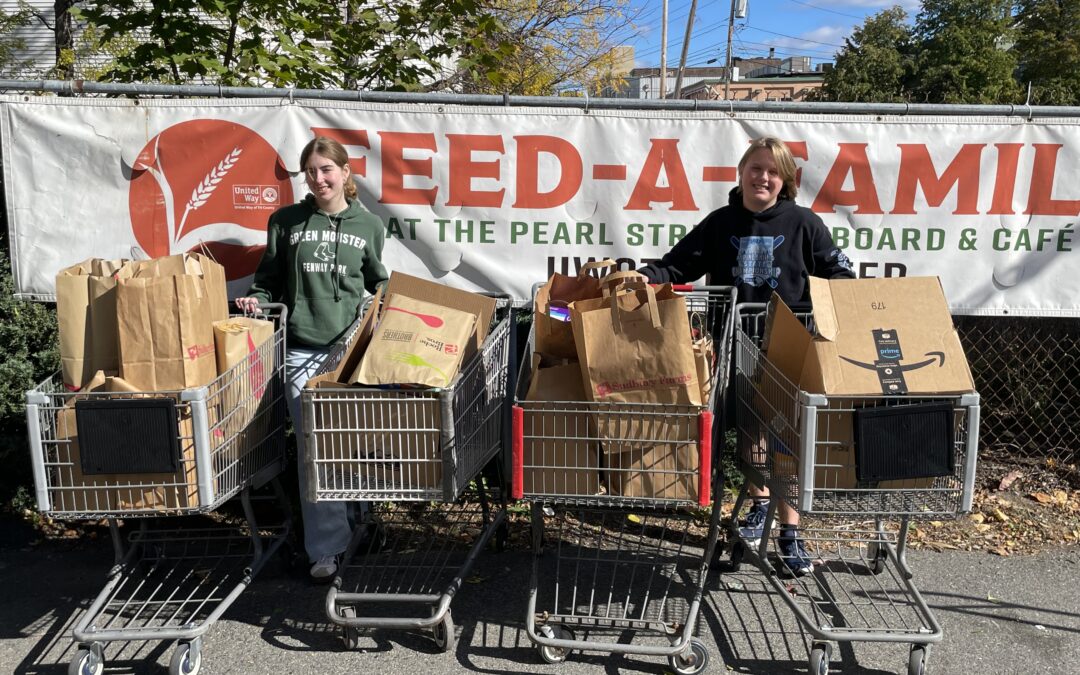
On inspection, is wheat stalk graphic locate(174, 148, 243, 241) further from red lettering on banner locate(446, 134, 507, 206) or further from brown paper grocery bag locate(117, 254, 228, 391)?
brown paper grocery bag locate(117, 254, 228, 391)

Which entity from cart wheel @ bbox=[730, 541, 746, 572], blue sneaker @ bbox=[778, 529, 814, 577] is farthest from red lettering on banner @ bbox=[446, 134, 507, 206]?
blue sneaker @ bbox=[778, 529, 814, 577]

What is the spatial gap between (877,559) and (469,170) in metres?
2.95

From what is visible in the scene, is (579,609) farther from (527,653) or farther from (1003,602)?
(1003,602)

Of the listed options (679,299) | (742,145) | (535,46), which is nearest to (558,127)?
(742,145)

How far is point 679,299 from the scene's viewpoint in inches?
117

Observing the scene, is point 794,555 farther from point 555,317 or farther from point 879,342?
point 555,317

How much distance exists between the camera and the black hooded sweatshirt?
3896 millimetres

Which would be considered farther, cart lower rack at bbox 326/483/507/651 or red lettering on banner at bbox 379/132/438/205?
red lettering on banner at bbox 379/132/438/205

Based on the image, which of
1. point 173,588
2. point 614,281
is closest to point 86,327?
point 173,588

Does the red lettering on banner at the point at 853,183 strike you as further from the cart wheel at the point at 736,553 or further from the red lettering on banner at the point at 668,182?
the cart wheel at the point at 736,553

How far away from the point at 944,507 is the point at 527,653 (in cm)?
176

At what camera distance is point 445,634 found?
3453 millimetres

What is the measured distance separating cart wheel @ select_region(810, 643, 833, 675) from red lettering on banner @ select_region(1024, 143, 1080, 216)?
2830 mm

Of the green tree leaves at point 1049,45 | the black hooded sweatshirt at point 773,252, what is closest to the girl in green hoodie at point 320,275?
the black hooded sweatshirt at point 773,252
